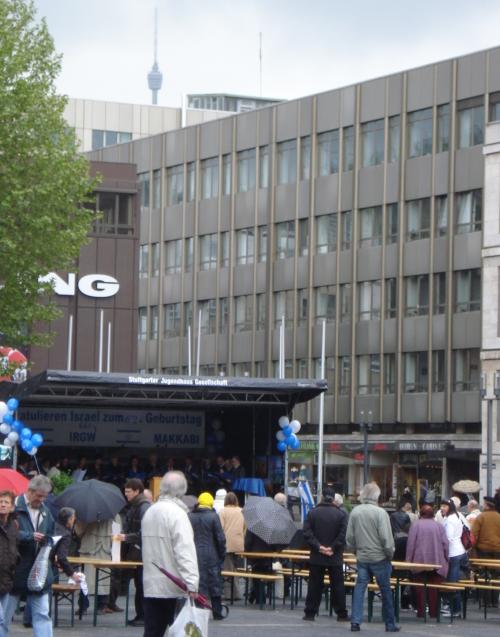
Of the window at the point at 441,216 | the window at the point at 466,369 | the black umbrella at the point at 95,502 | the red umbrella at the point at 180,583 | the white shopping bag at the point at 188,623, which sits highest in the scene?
the window at the point at 441,216

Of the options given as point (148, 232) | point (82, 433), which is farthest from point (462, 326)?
point (82, 433)

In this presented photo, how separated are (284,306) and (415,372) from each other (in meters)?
8.66

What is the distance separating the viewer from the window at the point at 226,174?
78500 mm

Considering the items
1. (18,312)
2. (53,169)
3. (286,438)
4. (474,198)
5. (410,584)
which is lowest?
(410,584)

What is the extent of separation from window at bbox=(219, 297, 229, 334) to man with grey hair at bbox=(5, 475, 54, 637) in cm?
6261

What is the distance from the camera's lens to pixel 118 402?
3984 cm

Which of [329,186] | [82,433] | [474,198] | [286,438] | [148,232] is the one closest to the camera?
[286,438]

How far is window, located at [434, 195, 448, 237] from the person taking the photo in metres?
67.4

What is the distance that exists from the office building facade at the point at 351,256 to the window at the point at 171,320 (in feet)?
0.30

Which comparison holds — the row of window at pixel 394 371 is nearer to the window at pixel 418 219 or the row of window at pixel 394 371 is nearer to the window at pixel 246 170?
the window at pixel 418 219

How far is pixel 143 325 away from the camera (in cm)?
8431

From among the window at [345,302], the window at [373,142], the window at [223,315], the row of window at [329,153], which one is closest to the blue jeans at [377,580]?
the row of window at [329,153]

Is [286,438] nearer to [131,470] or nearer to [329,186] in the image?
[131,470]

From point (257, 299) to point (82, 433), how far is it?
3608 cm
